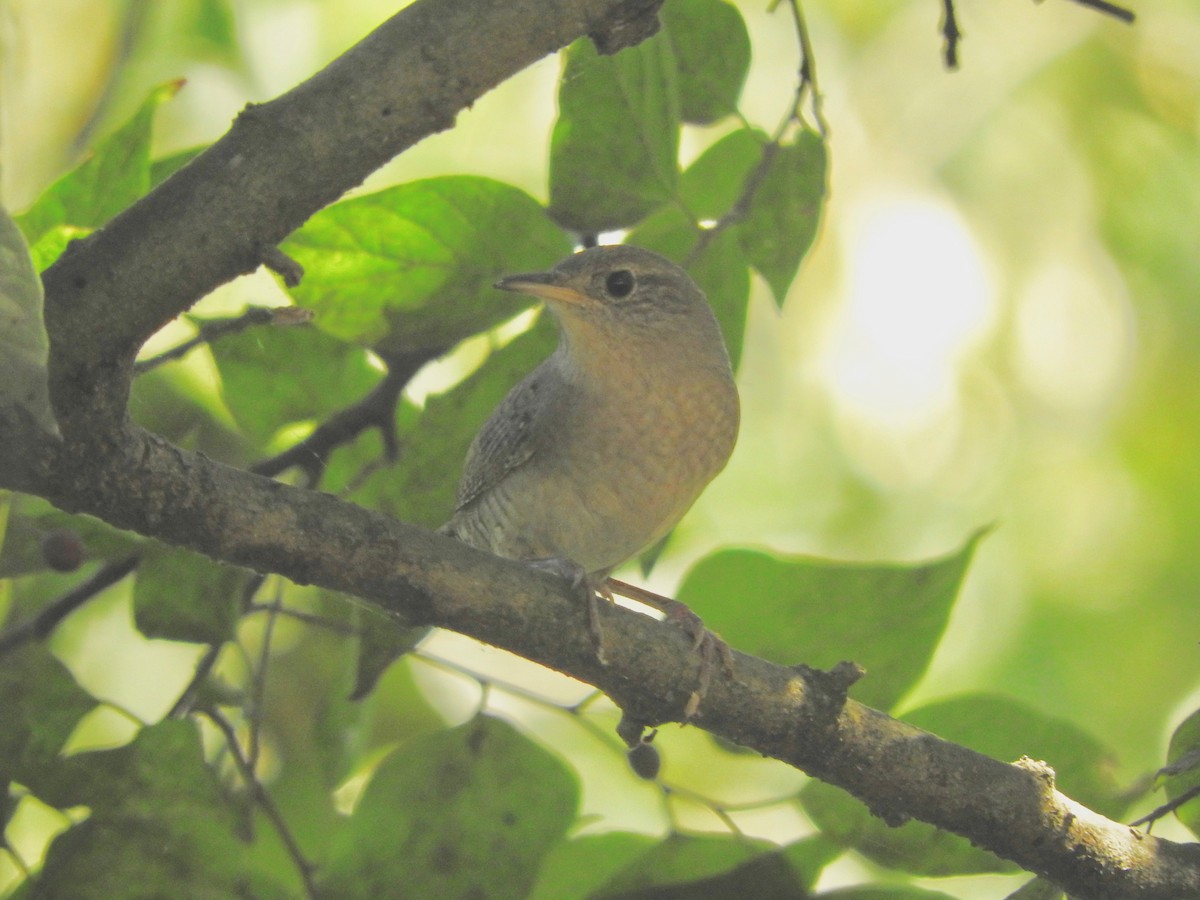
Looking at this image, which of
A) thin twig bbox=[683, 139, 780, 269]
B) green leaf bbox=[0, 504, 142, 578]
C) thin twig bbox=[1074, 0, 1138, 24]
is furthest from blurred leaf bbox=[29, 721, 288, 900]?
thin twig bbox=[1074, 0, 1138, 24]

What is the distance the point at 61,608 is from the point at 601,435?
135cm

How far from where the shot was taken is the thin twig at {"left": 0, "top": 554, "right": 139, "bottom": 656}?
9.22 ft

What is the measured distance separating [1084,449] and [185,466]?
521 centimetres

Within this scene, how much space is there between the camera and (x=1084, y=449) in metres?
6.30

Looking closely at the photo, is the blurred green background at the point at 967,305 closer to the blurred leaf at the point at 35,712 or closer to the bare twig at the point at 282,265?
the blurred leaf at the point at 35,712

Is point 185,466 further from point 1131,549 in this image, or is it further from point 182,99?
point 1131,549

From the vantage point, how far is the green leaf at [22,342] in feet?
4.27

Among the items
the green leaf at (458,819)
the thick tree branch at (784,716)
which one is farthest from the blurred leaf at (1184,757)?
the green leaf at (458,819)

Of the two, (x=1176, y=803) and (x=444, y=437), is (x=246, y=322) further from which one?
(x=1176, y=803)

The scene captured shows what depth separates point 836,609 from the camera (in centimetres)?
276

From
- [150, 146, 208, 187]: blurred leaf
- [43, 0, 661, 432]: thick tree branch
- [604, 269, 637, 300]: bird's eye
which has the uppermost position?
[43, 0, 661, 432]: thick tree branch

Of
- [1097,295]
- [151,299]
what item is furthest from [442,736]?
[1097,295]

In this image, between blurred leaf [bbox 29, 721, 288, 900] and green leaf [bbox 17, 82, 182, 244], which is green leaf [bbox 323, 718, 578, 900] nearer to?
blurred leaf [bbox 29, 721, 288, 900]

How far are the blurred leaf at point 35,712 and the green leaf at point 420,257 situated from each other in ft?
2.94
